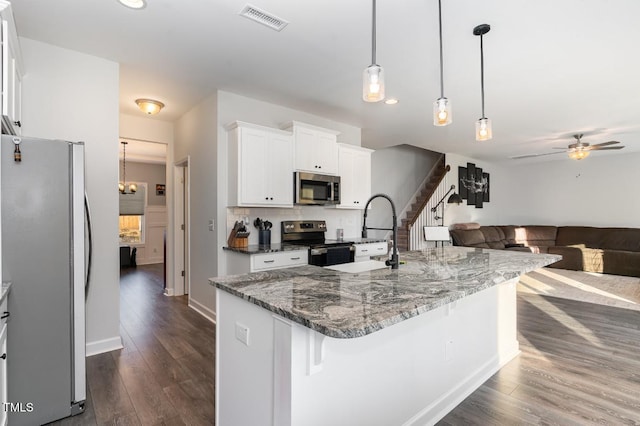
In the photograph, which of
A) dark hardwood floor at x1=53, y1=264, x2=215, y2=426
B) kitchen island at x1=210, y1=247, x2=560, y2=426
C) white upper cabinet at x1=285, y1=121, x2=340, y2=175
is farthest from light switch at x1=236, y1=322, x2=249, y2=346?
→ white upper cabinet at x1=285, y1=121, x2=340, y2=175

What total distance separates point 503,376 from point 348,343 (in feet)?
5.87

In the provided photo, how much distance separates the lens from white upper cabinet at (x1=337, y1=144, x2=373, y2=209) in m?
4.72

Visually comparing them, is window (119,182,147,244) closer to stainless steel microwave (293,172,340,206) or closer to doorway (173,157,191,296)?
doorway (173,157,191,296)

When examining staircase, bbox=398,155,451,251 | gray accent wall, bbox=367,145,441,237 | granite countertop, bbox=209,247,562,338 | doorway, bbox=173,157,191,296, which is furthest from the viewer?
gray accent wall, bbox=367,145,441,237

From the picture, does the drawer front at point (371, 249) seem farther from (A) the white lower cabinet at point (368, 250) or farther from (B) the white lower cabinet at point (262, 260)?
(B) the white lower cabinet at point (262, 260)

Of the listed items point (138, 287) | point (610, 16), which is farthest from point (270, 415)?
point (138, 287)

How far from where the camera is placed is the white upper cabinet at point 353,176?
472 cm

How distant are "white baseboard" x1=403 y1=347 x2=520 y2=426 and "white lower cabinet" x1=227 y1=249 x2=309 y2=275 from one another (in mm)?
2007

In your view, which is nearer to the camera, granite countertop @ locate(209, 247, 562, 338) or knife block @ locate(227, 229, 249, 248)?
granite countertop @ locate(209, 247, 562, 338)

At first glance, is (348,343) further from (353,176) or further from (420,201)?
(420,201)

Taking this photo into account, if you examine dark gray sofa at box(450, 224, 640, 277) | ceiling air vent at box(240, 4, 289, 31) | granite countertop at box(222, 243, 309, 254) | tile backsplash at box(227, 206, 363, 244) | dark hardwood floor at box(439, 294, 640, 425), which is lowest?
dark hardwood floor at box(439, 294, 640, 425)

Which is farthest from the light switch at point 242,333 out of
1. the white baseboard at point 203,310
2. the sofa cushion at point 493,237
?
the sofa cushion at point 493,237

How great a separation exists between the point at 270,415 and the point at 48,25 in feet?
10.3

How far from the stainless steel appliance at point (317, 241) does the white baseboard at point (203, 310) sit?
123cm
